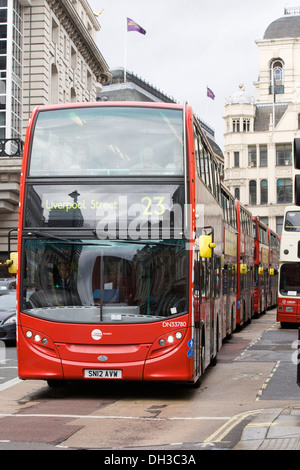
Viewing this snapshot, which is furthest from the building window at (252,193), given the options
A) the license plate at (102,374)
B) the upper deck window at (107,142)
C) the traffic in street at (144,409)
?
the license plate at (102,374)

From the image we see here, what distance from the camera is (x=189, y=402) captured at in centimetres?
1223

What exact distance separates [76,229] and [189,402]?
298 cm

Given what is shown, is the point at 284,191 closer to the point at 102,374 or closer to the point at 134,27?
the point at 134,27

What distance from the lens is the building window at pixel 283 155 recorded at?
9362 cm

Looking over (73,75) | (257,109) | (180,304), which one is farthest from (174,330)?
(257,109)

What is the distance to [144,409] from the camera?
37.5 feet

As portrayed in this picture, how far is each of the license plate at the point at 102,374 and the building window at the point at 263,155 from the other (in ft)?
276

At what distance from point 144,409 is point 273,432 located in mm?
2984

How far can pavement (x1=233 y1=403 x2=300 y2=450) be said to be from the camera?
8.11m

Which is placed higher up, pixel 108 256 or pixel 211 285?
pixel 108 256

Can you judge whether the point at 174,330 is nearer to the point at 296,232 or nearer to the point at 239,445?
the point at 239,445

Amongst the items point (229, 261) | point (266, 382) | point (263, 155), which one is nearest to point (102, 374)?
point (266, 382)

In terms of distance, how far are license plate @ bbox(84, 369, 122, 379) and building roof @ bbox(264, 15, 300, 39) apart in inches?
3728

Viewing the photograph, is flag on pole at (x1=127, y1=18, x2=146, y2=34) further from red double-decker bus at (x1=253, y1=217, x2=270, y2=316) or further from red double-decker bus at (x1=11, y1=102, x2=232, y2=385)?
red double-decker bus at (x1=11, y1=102, x2=232, y2=385)
